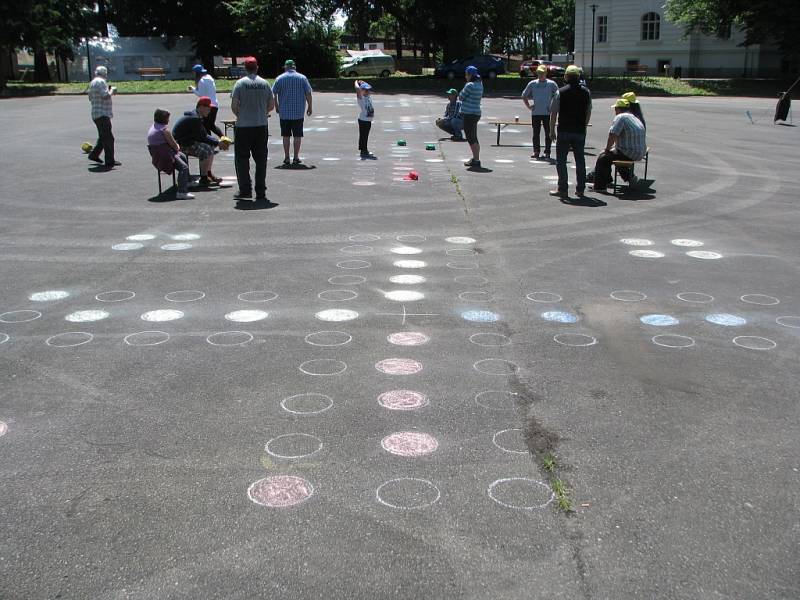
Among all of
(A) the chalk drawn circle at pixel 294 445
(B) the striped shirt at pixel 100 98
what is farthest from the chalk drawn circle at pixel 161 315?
→ (B) the striped shirt at pixel 100 98

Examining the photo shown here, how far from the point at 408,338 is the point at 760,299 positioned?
3.02 metres

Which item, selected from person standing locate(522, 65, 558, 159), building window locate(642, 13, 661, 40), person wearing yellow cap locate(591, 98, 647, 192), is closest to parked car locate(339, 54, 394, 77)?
building window locate(642, 13, 661, 40)

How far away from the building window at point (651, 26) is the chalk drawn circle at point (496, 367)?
63130 mm

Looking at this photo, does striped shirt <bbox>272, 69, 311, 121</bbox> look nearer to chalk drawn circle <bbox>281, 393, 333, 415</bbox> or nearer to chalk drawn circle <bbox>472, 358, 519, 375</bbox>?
chalk drawn circle <bbox>472, 358, 519, 375</bbox>

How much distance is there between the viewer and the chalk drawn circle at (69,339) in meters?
5.20

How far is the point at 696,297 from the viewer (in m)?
6.32

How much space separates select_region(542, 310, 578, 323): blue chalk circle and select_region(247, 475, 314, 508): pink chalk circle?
2.86 meters

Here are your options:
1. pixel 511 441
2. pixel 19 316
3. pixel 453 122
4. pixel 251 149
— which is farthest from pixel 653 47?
pixel 511 441

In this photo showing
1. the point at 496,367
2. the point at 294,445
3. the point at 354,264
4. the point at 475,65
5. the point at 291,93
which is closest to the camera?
the point at 294,445

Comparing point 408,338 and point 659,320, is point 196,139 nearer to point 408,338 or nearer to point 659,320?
point 408,338

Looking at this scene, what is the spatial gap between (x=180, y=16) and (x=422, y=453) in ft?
199

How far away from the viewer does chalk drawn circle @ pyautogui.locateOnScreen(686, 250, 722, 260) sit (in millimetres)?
7695

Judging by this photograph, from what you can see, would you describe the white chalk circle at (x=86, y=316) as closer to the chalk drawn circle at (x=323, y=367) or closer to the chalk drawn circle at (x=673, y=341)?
the chalk drawn circle at (x=323, y=367)

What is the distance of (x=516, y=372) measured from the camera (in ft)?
15.4
